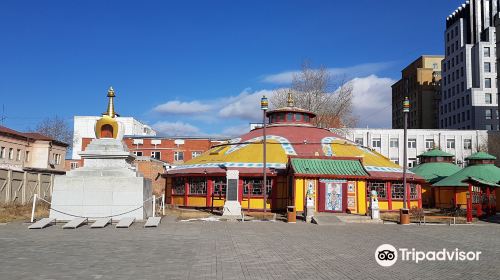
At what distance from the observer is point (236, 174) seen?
1244 inches

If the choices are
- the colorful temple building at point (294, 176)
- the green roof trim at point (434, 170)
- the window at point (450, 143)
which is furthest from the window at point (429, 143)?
the colorful temple building at point (294, 176)

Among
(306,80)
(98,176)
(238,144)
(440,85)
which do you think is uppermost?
(440,85)

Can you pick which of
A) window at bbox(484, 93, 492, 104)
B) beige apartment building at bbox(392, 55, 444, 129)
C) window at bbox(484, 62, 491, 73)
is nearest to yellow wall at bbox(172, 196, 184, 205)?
window at bbox(484, 93, 492, 104)

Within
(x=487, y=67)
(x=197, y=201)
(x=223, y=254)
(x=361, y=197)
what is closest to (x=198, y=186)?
(x=197, y=201)

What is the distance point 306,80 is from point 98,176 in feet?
126

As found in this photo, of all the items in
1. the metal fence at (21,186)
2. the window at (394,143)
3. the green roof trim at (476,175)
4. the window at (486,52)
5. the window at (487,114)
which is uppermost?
the window at (486,52)

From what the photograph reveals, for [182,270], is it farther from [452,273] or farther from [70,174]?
[70,174]

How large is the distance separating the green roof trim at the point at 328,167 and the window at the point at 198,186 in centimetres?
737

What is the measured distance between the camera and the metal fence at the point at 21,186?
35.4 m

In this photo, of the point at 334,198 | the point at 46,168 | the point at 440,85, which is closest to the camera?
the point at 334,198

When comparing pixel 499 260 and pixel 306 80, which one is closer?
pixel 499 260

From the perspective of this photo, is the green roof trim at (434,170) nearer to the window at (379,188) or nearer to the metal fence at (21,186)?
the window at (379,188)

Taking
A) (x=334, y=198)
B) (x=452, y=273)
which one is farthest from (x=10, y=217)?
(x=452, y=273)

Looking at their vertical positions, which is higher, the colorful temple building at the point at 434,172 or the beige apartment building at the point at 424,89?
the beige apartment building at the point at 424,89
